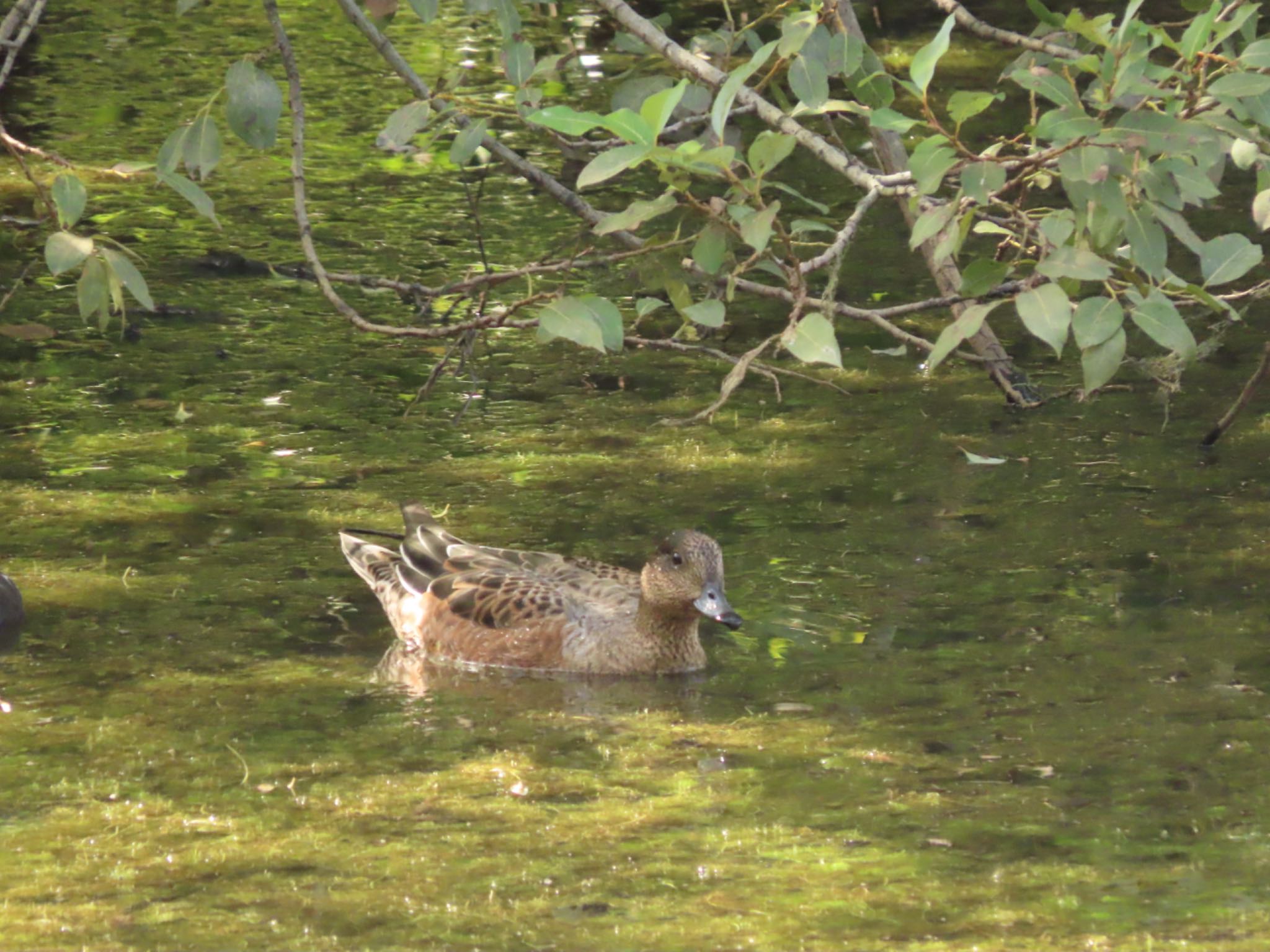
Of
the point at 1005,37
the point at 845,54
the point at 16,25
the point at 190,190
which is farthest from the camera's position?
the point at 1005,37

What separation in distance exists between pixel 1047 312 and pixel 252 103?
76.6 inches

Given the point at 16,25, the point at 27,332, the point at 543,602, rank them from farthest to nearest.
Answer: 1. the point at 27,332
2. the point at 543,602
3. the point at 16,25

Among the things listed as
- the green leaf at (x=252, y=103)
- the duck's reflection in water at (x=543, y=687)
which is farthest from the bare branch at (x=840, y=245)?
the duck's reflection in water at (x=543, y=687)

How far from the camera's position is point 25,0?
5.06 meters

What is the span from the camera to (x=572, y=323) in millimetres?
4348

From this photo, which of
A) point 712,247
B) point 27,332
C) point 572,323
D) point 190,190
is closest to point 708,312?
point 712,247

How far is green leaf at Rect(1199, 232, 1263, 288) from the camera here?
4520 mm

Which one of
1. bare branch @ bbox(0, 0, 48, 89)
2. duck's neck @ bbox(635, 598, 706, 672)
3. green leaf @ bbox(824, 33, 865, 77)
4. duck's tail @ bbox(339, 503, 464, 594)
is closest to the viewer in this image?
green leaf @ bbox(824, 33, 865, 77)

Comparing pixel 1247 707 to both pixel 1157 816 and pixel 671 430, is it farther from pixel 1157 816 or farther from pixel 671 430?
pixel 671 430

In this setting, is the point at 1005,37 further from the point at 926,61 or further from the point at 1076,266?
the point at 1076,266

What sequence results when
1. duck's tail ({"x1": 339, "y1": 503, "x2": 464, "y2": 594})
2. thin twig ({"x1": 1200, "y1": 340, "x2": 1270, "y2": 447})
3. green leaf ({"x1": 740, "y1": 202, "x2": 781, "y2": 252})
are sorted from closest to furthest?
green leaf ({"x1": 740, "y1": 202, "x2": 781, "y2": 252}) → duck's tail ({"x1": 339, "y1": 503, "x2": 464, "y2": 594}) → thin twig ({"x1": 1200, "y1": 340, "x2": 1270, "y2": 447})

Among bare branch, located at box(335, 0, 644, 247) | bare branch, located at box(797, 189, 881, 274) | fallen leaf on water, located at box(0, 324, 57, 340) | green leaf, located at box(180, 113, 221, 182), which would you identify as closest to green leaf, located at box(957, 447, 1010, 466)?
bare branch, located at box(335, 0, 644, 247)

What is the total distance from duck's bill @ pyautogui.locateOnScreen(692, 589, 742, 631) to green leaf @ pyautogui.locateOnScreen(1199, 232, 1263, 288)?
196 centimetres

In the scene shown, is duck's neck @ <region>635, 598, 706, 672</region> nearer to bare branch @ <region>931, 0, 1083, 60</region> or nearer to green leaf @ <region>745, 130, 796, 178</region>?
bare branch @ <region>931, 0, 1083, 60</region>
